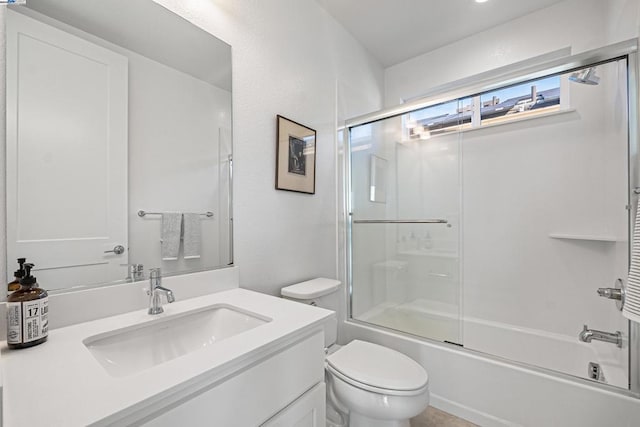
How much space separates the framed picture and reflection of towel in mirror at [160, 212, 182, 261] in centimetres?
58

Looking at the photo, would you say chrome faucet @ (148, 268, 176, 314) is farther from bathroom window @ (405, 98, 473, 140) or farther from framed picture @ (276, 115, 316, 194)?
bathroom window @ (405, 98, 473, 140)

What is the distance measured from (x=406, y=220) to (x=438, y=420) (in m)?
1.30

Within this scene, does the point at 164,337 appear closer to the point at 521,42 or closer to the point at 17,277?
the point at 17,277

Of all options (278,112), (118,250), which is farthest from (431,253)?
(118,250)

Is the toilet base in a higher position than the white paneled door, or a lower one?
lower

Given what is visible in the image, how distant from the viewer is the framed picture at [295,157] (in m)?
1.58

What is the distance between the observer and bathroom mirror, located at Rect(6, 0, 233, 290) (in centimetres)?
80

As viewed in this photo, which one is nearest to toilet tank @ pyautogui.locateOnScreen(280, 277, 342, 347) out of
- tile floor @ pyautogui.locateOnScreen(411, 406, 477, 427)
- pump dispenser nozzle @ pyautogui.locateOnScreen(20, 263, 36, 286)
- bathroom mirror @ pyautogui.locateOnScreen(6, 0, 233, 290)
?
bathroom mirror @ pyautogui.locateOnScreen(6, 0, 233, 290)

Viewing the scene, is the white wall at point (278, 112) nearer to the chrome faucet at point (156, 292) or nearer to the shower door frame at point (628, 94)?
the chrome faucet at point (156, 292)

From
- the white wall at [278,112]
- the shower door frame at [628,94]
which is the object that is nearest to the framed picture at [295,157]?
the white wall at [278,112]

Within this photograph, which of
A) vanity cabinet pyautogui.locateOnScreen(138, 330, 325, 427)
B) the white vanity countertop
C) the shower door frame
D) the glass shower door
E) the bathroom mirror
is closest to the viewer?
the white vanity countertop

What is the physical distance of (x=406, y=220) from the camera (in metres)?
2.26

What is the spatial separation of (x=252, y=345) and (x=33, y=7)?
1.16 meters

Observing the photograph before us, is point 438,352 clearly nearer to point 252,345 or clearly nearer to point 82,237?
point 252,345
